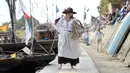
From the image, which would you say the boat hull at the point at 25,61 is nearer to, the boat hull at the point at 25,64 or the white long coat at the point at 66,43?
the boat hull at the point at 25,64

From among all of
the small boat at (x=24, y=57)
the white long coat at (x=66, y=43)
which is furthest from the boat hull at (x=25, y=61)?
the white long coat at (x=66, y=43)

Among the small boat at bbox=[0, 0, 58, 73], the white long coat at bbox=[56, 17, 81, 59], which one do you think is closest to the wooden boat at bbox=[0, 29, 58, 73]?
the small boat at bbox=[0, 0, 58, 73]

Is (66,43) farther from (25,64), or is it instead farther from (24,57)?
(25,64)

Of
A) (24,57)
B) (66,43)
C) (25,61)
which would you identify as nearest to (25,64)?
(25,61)

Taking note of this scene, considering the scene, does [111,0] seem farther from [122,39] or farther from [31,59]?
[31,59]

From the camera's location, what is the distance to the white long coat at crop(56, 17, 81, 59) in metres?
10.8

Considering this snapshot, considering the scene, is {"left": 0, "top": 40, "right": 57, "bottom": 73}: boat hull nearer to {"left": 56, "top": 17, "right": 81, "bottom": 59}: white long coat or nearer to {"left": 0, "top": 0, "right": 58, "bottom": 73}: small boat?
{"left": 0, "top": 0, "right": 58, "bottom": 73}: small boat

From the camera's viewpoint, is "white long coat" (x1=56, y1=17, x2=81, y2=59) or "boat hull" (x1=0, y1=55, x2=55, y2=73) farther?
"boat hull" (x1=0, y1=55, x2=55, y2=73)

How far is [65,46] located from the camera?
1089cm

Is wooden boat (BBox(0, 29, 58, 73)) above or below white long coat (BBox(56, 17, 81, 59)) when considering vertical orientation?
below

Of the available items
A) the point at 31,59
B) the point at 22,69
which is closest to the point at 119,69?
the point at 31,59

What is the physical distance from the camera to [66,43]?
35.7 ft

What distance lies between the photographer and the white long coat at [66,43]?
1078 cm

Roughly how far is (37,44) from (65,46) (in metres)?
5.27
